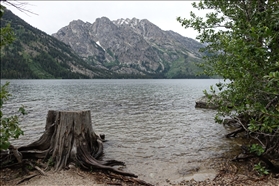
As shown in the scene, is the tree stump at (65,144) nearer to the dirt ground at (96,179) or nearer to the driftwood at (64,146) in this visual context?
the driftwood at (64,146)

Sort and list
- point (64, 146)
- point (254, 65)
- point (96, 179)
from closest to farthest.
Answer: point (254, 65) < point (96, 179) < point (64, 146)

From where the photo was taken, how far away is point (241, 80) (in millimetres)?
8406

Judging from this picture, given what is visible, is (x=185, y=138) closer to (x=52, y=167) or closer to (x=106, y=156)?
(x=106, y=156)

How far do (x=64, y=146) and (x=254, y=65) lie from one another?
29.0 feet

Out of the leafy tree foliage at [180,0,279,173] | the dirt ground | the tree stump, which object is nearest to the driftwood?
the tree stump

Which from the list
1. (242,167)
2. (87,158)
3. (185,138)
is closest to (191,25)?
(185,138)

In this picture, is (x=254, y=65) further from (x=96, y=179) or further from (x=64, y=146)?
(x=64, y=146)

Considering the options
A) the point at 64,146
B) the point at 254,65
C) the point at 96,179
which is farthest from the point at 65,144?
the point at 254,65

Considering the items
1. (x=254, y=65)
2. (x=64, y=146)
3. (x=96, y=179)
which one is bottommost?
(x=96, y=179)

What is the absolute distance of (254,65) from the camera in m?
7.22

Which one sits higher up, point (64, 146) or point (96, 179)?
point (64, 146)

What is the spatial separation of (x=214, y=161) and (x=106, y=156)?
651cm

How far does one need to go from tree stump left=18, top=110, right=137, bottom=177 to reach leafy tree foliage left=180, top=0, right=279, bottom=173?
652 cm

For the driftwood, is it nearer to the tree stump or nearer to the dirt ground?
the tree stump
